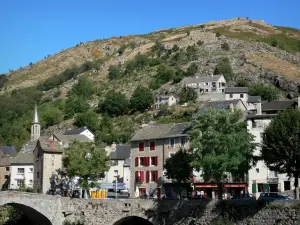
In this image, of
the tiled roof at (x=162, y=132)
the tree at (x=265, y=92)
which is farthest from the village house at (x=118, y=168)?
the tree at (x=265, y=92)

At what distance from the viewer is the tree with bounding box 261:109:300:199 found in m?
52.2

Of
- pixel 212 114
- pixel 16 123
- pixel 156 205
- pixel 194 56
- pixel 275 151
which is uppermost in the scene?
pixel 194 56

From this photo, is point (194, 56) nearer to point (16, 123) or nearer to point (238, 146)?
point (16, 123)

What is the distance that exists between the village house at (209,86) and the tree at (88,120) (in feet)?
89.4

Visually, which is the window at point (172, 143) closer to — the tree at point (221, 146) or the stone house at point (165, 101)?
the tree at point (221, 146)

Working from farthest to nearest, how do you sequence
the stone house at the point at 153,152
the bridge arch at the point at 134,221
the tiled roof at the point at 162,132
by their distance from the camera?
the tiled roof at the point at 162,132 → the stone house at the point at 153,152 → the bridge arch at the point at 134,221

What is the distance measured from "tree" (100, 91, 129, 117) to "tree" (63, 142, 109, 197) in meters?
84.5

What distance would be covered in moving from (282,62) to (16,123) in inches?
3358

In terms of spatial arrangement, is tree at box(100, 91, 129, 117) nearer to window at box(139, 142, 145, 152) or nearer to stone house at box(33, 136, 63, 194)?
stone house at box(33, 136, 63, 194)

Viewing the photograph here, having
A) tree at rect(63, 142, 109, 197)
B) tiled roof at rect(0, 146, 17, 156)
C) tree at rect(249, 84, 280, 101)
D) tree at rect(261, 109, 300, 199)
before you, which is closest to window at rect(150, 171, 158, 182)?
tree at rect(63, 142, 109, 197)

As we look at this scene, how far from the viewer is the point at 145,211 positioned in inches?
2329

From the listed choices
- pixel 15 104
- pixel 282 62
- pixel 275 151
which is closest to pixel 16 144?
pixel 15 104

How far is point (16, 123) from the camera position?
174750mm

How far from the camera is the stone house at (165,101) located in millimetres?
147250
